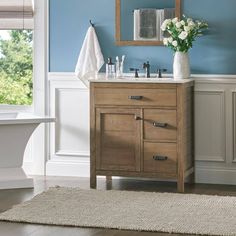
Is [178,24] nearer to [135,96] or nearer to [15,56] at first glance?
[135,96]

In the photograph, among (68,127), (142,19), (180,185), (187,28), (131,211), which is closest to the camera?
(131,211)

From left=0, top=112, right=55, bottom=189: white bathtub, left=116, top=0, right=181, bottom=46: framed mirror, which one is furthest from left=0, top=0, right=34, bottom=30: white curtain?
left=0, top=112, right=55, bottom=189: white bathtub

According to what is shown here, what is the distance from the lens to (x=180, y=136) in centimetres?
562

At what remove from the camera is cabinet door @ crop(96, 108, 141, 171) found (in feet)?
18.9

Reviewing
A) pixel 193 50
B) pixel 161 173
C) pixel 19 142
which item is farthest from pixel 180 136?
pixel 19 142

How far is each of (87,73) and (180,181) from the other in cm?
127

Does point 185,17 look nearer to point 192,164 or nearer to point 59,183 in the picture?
point 192,164

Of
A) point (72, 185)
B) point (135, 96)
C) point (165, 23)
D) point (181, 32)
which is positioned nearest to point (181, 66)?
point (181, 32)

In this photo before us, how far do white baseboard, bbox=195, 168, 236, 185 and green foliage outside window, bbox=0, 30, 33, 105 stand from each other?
1679 millimetres

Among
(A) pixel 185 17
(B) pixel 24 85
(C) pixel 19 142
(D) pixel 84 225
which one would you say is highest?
(A) pixel 185 17

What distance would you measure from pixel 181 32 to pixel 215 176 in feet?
4.02

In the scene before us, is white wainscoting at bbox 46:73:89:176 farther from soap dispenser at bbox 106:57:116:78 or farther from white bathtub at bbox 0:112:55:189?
white bathtub at bbox 0:112:55:189

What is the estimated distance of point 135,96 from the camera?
5.69 meters

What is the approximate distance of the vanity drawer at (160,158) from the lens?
18.6 ft
